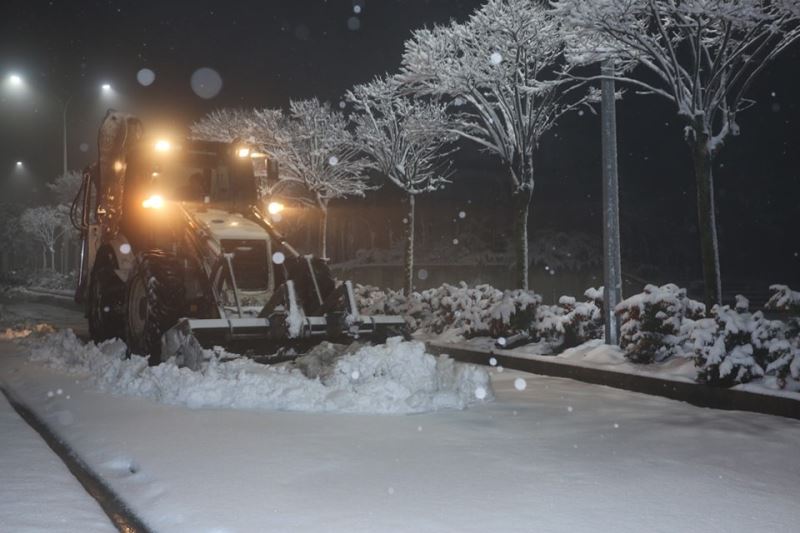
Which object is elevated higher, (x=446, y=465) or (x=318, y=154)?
(x=318, y=154)

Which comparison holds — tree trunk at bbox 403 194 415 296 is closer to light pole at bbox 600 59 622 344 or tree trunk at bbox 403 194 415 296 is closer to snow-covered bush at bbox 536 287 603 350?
snow-covered bush at bbox 536 287 603 350

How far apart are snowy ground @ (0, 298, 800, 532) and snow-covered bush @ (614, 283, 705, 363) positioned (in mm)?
1645

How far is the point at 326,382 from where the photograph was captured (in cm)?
859

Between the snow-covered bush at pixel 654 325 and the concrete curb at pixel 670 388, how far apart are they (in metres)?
0.64

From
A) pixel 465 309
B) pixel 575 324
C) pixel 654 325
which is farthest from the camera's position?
pixel 465 309

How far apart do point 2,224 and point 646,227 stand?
6111 cm

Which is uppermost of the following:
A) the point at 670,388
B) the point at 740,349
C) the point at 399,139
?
the point at 399,139

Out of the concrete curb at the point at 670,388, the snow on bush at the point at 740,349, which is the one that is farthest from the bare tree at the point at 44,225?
the snow on bush at the point at 740,349

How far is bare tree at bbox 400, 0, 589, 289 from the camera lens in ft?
54.5

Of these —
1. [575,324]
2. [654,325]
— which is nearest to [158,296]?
[575,324]

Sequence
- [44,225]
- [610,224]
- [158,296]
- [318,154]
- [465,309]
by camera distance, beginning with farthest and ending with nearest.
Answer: [44,225], [318,154], [465,309], [610,224], [158,296]

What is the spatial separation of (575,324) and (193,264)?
6.08 metres

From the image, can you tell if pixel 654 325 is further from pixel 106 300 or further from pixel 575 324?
pixel 106 300

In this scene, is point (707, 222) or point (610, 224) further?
point (707, 222)
